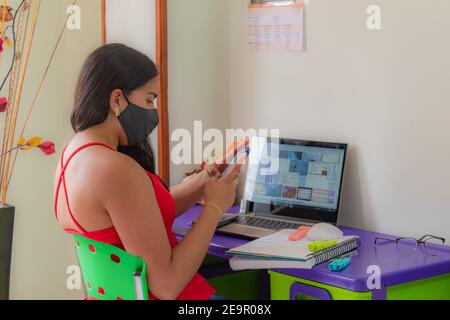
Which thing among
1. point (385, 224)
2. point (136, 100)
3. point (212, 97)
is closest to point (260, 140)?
point (212, 97)

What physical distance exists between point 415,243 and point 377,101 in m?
0.44

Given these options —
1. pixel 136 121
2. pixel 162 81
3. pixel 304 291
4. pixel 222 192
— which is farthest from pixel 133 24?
pixel 304 291

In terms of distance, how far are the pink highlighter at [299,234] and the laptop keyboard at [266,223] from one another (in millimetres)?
134

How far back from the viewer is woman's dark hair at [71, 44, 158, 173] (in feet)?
5.28

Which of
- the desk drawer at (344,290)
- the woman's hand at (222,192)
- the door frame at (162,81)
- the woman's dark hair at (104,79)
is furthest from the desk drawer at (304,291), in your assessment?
the door frame at (162,81)

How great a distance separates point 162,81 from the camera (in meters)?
2.41

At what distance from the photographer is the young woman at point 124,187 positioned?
1485 mm

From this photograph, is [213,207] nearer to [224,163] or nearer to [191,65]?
[224,163]

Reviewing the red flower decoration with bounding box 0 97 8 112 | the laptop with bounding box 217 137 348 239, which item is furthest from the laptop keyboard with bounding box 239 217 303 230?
the red flower decoration with bounding box 0 97 8 112

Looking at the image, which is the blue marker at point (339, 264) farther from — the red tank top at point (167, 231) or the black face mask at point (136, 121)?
the black face mask at point (136, 121)

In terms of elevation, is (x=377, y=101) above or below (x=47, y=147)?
above

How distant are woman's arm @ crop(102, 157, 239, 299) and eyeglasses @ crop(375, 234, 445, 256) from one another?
1.99 feet
